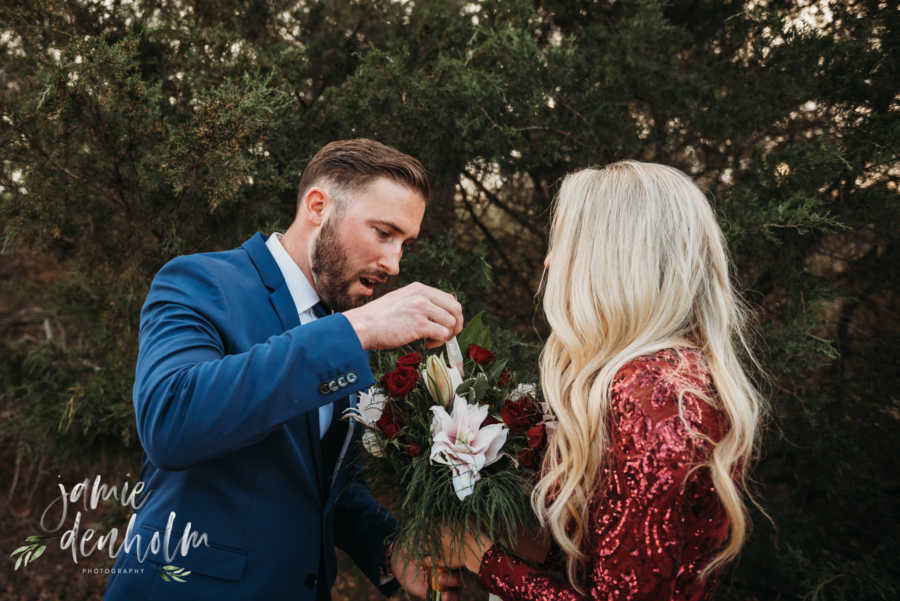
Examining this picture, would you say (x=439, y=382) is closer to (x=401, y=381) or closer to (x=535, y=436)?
(x=401, y=381)

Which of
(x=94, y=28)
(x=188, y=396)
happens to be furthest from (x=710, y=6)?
(x=188, y=396)

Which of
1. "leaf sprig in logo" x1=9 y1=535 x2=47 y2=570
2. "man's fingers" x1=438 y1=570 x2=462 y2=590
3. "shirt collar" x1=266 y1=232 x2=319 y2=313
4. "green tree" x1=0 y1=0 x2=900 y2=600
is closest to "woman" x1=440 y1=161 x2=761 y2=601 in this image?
"man's fingers" x1=438 y1=570 x2=462 y2=590

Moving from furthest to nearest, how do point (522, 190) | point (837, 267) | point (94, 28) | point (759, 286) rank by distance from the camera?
point (522, 190), point (837, 267), point (759, 286), point (94, 28)

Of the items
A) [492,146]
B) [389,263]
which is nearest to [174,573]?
[389,263]

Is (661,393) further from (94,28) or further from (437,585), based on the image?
(94,28)

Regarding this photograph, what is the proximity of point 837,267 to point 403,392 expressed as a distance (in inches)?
158

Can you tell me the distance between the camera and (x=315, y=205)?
2525mm

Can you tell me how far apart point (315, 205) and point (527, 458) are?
1363 mm

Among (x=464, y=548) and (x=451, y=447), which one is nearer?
(x=451, y=447)

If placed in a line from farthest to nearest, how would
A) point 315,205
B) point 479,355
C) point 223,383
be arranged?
point 315,205, point 479,355, point 223,383

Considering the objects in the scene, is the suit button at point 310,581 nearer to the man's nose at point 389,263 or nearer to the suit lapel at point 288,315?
the suit lapel at point 288,315

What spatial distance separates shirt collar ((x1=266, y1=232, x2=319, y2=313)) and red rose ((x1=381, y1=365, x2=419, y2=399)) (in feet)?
1.92

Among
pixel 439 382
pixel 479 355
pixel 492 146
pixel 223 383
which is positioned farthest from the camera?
pixel 492 146

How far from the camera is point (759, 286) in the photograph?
397cm
